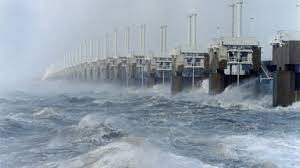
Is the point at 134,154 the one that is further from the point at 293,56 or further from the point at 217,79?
the point at 217,79

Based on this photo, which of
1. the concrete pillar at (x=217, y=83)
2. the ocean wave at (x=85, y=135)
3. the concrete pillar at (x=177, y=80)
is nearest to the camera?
the ocean wave at (x=85, y=135)

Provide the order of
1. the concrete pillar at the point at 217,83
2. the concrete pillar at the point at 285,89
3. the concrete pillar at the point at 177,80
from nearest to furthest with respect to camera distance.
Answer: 1. the concrete pillar at the point at 285,89
2. the concrete pillar at the point at 217,83
3. the concrete pillar at the point at 177,80

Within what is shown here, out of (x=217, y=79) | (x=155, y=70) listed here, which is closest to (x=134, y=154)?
(x=217, y=79)

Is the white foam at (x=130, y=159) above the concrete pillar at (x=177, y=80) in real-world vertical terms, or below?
above

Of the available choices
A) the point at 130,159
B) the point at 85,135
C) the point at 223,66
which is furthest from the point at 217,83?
the point at 130,159

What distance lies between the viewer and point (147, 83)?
11938 centimetres

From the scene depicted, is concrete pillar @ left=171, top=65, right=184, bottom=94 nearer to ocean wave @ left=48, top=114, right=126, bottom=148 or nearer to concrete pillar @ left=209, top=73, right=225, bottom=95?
concrete pillar @ left=209, top=73, right=225, bottom=95

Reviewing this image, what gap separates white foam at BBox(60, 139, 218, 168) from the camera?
47.4 feet

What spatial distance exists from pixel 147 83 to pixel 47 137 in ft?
311

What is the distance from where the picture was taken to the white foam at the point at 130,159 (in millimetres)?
14438

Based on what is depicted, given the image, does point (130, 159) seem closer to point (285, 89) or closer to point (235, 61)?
point (285, 89)

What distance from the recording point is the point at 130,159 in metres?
14.7

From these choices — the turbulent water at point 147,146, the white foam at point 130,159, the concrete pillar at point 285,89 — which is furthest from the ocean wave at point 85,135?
the concrete pillar at point 285,89

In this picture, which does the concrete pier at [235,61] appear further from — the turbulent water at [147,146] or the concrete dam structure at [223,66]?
the turbulent water at [147,146]
